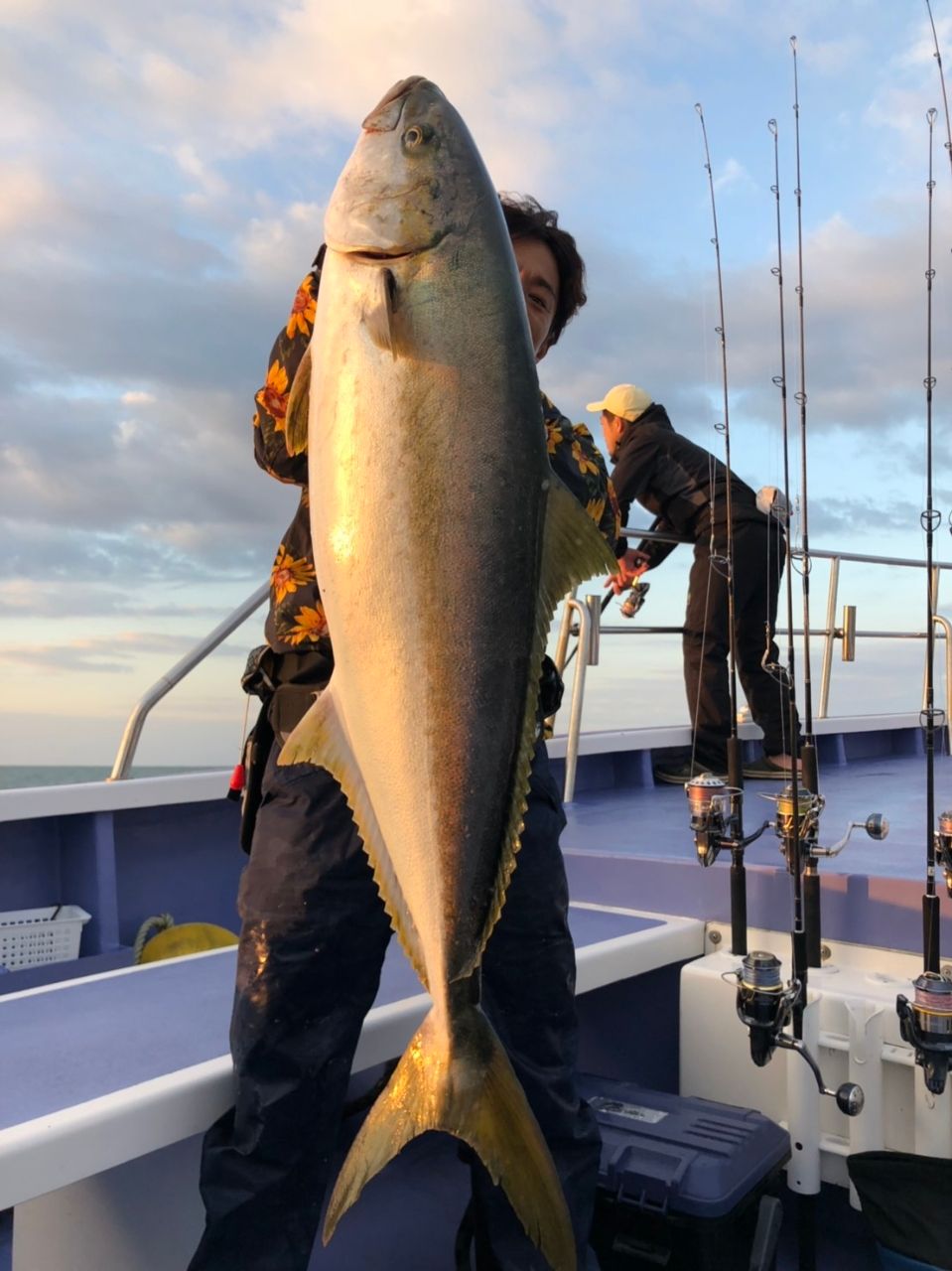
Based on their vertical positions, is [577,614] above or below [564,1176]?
above

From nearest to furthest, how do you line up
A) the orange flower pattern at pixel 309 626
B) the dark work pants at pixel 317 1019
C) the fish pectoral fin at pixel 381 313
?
the fish pectoral fin at pixel 381 313 → the dark work pants at pixel 317 1019 → the orange flower pattern at pixel 309 626

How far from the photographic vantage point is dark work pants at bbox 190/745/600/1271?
6.40 ft

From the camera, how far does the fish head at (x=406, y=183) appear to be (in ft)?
5.58

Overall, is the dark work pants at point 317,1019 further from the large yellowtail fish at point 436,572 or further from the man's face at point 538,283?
the man's face at point 538,283

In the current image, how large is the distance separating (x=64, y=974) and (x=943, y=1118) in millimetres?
2900

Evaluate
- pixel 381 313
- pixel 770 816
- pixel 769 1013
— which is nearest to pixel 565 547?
pixel 381 313

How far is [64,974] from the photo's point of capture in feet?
12.1

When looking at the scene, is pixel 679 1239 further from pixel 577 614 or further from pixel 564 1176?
pixel 577 614

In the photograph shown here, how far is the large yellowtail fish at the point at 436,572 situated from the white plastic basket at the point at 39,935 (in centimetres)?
244

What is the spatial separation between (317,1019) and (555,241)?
1947 millimetres

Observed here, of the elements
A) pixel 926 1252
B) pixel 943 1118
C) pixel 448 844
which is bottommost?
pixel 926 1252

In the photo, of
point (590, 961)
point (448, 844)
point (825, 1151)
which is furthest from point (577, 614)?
point (448, 844)

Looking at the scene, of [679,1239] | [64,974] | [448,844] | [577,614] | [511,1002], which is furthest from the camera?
[577,614]

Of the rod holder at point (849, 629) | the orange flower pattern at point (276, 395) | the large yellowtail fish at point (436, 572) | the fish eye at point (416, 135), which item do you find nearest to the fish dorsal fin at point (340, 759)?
the large yellowtail fish at point (436, 572)
